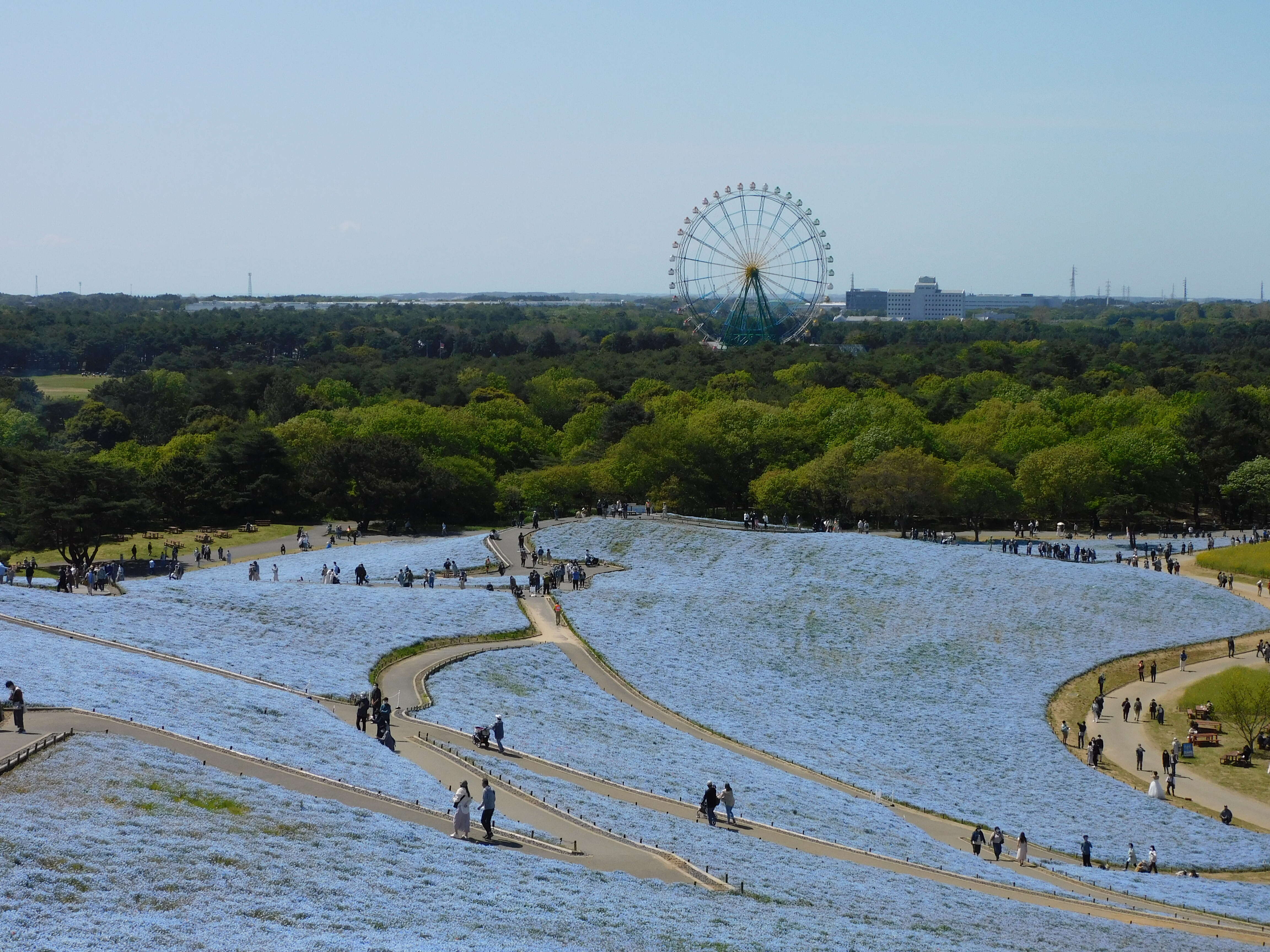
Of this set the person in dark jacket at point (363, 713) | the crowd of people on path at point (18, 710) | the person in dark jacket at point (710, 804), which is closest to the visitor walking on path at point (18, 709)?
the crowd of people on path at point (18, 710)

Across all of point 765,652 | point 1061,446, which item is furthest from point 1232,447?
point 765,652

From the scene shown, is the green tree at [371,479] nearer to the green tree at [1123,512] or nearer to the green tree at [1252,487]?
the green tree at [1123,512]

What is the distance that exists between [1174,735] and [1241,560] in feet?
90.3

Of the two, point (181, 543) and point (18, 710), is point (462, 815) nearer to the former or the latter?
point (18, 710)

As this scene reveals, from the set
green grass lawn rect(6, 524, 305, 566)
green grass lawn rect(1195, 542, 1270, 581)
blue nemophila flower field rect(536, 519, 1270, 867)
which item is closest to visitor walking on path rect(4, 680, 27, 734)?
blue nemophila flower field rect(536, 519, 1270, 867)

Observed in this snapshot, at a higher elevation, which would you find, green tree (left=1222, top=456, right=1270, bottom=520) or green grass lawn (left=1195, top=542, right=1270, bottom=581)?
green tree (left=1222, top=456, right=1270, bottom=520)

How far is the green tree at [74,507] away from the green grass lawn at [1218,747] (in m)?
49.6

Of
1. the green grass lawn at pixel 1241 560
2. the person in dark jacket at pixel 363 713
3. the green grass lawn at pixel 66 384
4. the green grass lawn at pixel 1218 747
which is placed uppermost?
the green grass lawn at pixel 66 384

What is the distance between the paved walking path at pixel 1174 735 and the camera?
45000mm

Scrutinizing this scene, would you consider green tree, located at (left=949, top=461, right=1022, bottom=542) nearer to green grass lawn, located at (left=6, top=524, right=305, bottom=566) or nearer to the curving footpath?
green grass lawn, located at (left=6, top=524, right=305, bottom=566)

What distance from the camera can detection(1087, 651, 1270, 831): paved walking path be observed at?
45000mm

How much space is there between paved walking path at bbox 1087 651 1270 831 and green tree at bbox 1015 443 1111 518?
93.6 feet

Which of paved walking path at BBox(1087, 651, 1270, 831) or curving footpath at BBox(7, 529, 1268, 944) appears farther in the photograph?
paved walking path at BBox(1087, 651, 1270, 831)

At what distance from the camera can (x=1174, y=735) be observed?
5238 centimetres
